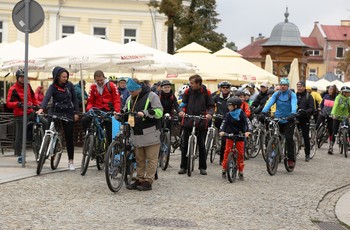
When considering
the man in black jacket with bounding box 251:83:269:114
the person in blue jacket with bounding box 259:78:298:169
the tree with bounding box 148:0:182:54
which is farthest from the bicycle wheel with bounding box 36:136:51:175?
the tree with bounding box 148:0:182:54

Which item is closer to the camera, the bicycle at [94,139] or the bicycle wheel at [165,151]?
the bicycle at [94,139]

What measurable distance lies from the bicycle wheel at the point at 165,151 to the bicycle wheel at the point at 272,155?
1816mm

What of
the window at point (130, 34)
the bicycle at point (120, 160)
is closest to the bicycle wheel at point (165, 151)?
the bicycle at point (120, 160)

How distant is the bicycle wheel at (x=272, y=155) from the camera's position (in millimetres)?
16859

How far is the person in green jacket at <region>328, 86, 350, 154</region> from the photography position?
24109 millimetres

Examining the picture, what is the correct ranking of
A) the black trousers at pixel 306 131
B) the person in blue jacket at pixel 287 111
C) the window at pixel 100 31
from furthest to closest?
the window at pixel 100 31 < the black trousers at pixel 306 131 < the person in blue jacket at pixel 287 111

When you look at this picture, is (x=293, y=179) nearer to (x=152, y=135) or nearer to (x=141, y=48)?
(x=152, y=135)

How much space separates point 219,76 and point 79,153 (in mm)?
9922

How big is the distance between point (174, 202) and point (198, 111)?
4381mm

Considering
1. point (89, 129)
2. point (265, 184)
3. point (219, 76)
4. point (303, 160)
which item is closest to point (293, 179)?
point (265, 184)

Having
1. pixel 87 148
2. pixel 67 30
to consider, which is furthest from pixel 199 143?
pixel 67 30

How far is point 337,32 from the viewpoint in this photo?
135 meters

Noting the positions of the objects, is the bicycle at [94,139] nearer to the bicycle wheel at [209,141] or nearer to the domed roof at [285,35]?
the bicycle wheel at [209,141]

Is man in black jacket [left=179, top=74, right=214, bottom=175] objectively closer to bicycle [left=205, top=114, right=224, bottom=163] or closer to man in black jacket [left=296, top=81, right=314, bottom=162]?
bicycle [left=205, top=114, right=224, bottom=163]
